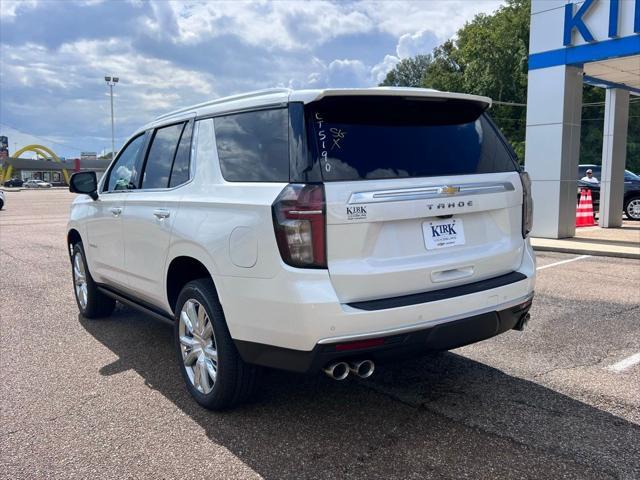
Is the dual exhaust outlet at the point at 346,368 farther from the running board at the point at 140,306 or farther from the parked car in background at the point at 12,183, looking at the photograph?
the parked car in background at the point at 12,183

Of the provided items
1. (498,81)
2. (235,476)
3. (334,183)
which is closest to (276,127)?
(334,183)

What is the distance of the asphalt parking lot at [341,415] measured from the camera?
3.06 meters

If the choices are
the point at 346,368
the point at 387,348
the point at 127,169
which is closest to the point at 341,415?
the point at 346,368

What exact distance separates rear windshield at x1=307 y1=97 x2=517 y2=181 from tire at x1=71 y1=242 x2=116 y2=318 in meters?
3.62

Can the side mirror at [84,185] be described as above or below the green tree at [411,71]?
Result: below

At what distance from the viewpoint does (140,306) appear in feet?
15.6

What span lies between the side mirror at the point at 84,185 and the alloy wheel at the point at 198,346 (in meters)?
2.19

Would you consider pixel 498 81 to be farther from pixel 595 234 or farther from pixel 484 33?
pixel 595 234

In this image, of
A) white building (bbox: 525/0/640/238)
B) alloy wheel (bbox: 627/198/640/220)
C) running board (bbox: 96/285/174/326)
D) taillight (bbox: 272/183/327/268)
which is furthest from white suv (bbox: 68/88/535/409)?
alloy wheel (bbox: 627/198/640/220)

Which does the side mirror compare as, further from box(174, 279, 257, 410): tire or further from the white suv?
box(174, 279, 257, 410): tire

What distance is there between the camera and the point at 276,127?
10.9 ft

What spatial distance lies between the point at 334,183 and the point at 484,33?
145 feet

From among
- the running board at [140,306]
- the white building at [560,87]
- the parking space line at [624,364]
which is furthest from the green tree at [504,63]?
the running board at [140,306]

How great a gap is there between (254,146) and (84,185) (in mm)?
2743
